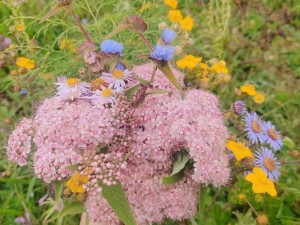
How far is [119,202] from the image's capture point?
0.85 meters

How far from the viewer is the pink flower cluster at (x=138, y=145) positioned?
2.70ft

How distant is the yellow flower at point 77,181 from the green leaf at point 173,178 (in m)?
0.15

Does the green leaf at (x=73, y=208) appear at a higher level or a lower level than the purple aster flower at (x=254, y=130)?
higher

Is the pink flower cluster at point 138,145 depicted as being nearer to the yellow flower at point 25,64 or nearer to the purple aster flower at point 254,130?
the purple aster flower at point 254,130

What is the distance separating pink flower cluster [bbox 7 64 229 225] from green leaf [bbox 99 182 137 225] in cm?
2

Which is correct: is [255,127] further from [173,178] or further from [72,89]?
[72,89]

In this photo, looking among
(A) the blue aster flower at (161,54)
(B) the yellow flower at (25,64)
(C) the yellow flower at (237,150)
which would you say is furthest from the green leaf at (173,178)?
(B) the yellow flower at (25,64)

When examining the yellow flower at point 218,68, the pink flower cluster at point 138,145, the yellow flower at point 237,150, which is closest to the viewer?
the pink flower cluster at point 138,145

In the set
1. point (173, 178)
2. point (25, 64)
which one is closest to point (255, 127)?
point (173, 178)

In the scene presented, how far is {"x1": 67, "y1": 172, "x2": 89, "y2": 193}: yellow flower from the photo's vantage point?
87 centimetres

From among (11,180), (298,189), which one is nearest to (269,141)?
(298,189)

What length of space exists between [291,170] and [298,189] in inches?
5.7

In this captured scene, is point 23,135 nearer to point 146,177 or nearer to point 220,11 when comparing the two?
point 146,177

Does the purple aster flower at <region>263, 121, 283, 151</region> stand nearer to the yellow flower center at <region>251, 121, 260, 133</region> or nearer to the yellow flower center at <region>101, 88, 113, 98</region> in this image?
the yellow flower center at <region>251, 121, 260, 133</region>
